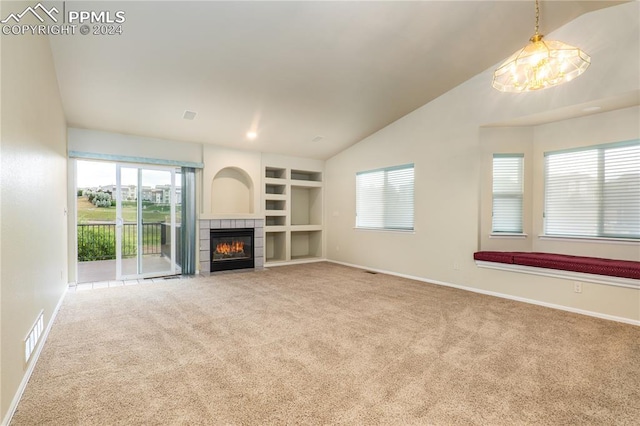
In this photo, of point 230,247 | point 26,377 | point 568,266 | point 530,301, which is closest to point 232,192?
point 230,247

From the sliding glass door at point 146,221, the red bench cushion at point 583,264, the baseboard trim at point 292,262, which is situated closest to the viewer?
the red bench cushion at point 583,264

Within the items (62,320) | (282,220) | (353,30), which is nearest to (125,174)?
(62,320)

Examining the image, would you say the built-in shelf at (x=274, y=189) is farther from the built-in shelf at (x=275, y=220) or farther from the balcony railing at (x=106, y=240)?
the balcony railing at (x=106, y=240)

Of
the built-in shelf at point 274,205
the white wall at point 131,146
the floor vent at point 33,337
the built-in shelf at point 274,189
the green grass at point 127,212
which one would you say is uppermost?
the white wall at point 131,146

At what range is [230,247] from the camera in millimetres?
6516

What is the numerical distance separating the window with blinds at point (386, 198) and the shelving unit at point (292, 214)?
1346 mm

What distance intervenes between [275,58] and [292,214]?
15.3 feet

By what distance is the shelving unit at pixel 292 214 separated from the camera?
7.29 m

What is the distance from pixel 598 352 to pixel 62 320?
5.36 m

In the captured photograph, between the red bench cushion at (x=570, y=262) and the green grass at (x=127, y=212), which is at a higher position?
the green grass at (x=127, y=212)

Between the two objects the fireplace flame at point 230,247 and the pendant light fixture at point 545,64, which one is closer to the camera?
the pendant light fixture at point 545,64

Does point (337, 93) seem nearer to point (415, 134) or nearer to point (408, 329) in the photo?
point (415, 134)

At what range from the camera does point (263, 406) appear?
1.91 metres

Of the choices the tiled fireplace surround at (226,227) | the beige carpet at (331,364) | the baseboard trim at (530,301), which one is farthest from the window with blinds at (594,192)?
the tiled fireplace surround at (226,227)
